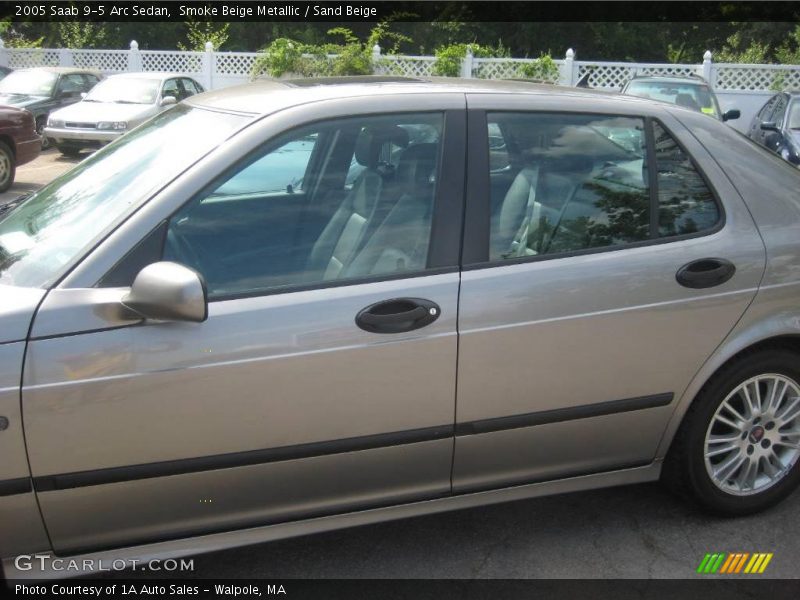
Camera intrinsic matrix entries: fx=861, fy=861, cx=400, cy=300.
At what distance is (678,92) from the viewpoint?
14.4 m

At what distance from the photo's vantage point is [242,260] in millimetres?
2744

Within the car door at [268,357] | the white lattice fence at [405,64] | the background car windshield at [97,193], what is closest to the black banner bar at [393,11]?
the white lattice fence at [405,64]

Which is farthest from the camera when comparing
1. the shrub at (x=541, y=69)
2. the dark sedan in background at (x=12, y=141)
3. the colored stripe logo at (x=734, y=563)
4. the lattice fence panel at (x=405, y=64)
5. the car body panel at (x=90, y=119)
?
the lattice fence panel at (x=405, y=64)

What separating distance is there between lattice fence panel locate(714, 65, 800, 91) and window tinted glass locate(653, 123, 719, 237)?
19737 millimetres

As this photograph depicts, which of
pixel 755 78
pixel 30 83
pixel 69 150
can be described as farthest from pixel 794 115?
pixel 30 83

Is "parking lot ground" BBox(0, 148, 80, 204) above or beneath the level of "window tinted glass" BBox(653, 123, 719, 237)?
beneath

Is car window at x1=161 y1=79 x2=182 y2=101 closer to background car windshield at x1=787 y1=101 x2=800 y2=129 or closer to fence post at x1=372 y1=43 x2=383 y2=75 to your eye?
fence post at x1=372 y1=43 x2=383 y2=75

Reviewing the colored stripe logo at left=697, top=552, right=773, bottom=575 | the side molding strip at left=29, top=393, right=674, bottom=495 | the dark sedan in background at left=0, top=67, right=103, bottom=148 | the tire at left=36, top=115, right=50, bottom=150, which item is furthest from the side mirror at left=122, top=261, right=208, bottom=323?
the dark sedan in background at left=0, top=67, right=103, bottom=148

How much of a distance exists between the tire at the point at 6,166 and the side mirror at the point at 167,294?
952cm

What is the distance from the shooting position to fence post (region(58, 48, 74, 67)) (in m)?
24.3

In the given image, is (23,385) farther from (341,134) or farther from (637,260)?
(637,260)

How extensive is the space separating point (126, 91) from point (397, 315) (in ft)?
47.3

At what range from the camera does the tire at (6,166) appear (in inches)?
429

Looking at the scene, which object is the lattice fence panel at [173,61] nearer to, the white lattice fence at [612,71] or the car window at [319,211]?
the white lattice fence at [612,71]
